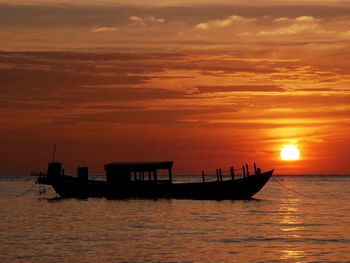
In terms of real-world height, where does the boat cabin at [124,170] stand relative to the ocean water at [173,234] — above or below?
above

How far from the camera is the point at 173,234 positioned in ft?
137

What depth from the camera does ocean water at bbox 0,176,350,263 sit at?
32.8 meters

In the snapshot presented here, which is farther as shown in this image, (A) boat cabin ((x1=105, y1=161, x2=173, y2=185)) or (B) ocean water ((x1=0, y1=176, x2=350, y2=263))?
(A) boat cabin ((x1=105, y1=161, x2=173, y2=185))

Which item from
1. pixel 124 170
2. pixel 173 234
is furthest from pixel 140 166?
pixel 173 234

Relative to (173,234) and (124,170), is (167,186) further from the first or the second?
(173,234)

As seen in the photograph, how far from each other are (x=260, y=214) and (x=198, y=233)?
52.0ft

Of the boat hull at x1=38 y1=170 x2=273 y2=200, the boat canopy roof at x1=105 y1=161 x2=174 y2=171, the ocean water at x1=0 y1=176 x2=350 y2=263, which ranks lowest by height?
the ocean water at x1=0 y1=176 x2=350 y2=263

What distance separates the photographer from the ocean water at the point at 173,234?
1292 inches

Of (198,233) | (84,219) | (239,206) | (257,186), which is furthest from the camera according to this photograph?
A: (257,186)

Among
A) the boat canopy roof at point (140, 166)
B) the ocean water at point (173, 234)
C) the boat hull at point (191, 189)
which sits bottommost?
the ocean water at point (173, 234)

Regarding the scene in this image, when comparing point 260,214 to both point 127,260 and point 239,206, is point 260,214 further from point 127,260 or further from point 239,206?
point 127,260

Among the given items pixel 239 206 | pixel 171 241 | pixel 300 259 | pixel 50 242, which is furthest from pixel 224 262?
pixel 239 206

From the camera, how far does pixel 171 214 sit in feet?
184

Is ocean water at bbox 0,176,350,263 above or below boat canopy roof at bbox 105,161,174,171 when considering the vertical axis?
below
